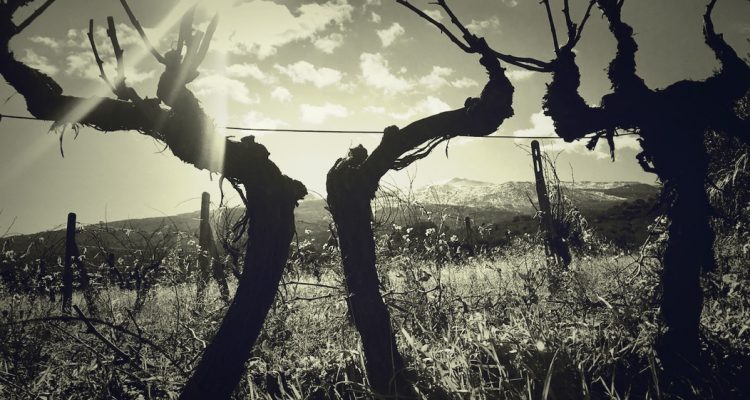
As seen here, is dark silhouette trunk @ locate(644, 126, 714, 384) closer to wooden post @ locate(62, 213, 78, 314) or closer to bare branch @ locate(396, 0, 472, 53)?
bare branch @ locate(396, 0, 472, 53)

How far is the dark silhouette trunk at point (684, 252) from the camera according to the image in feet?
8.57

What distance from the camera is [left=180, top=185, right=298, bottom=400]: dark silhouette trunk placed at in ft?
8.10

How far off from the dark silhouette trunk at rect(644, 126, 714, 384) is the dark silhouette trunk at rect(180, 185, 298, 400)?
2998 millimetres

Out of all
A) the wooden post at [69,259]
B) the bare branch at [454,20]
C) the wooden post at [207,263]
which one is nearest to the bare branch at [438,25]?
the bare branch at [454,20]

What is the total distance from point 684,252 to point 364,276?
255 centimetres

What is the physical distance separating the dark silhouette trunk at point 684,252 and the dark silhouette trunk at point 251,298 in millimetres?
2998

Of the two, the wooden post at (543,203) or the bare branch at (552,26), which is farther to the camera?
the wooden post at (543,203)

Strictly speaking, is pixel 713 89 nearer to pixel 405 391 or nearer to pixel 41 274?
pixel 405 391

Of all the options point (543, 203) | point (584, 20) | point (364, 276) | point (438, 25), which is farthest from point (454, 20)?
point (543, 203)

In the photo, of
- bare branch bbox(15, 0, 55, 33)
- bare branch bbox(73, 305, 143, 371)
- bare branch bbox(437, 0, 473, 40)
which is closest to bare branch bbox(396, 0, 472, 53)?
bare branch bbox(437, 0, 473, 40)

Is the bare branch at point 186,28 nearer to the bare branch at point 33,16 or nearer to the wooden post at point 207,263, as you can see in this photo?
the bare branch at point 33,16

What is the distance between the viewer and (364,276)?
293 centimetres

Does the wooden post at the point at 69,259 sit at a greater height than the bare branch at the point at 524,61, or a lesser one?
lesser

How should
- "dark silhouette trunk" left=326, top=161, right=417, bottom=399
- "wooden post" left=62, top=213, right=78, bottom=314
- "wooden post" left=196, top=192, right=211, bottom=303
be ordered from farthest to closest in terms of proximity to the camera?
"wooden post" left=62, top=213, right=78, bottom=314, "wooden post" left=196, top=192, right=211, bottom=303, "dark silhouette trunk" left=326, top=161, right=417, bottom=399
